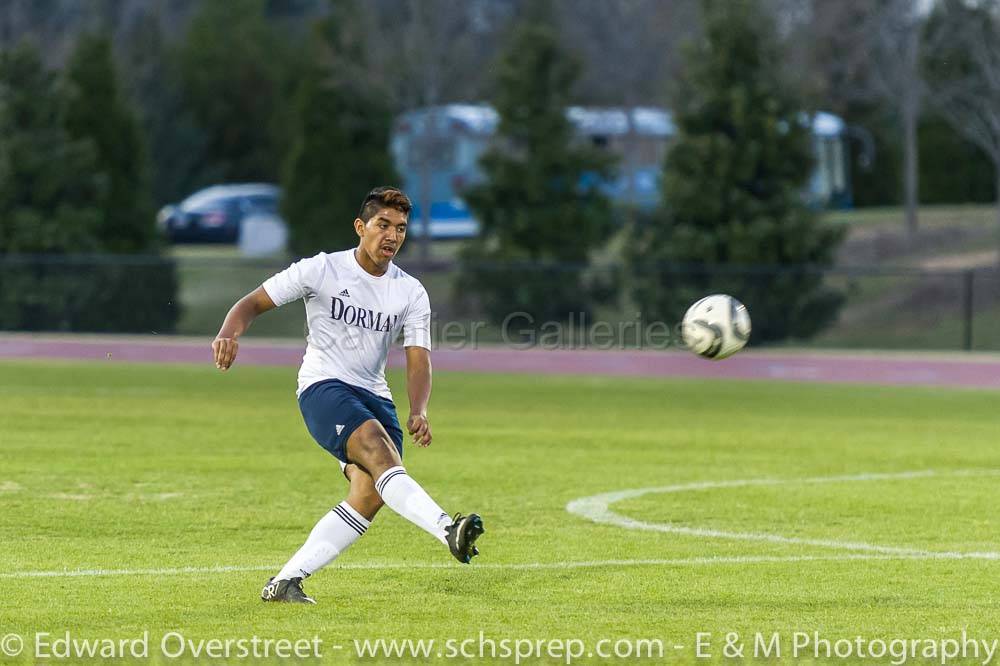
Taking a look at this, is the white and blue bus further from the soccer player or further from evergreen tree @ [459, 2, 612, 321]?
the soccer player

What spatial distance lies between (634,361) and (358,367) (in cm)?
2044

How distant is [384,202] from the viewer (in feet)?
27.0

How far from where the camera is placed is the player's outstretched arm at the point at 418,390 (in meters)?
8.23

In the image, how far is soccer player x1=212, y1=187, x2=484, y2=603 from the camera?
8102 millimetres

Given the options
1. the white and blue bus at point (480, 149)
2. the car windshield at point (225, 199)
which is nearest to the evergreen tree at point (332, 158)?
the white and blue bus at point (480, 149)

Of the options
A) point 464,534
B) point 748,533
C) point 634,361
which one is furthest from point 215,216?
point 464,534

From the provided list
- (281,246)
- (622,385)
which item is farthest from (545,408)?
(281,246)

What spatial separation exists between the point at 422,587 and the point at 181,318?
27.5 meters

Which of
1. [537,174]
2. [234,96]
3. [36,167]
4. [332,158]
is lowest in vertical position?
[537,174]

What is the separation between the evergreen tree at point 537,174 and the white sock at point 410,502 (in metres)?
28.8

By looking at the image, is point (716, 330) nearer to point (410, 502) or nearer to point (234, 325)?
point (410, 502)

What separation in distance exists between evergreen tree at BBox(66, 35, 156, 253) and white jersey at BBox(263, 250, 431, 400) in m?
30.9

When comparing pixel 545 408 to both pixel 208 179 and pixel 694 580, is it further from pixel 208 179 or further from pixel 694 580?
pixel 208 179

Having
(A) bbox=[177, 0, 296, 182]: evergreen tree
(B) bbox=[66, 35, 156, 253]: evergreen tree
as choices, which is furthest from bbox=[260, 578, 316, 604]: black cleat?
(A) bbox=[177, 0, 296, 182]: evergreen tree
